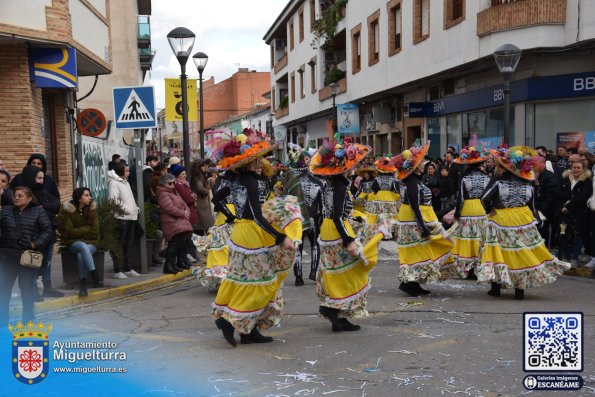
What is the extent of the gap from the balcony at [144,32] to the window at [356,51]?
1863cm

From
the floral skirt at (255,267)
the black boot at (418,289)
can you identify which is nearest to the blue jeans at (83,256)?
the floral skirt at (255,267)

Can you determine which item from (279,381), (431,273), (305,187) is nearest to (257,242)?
(279,381)

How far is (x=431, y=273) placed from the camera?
28.5 ft

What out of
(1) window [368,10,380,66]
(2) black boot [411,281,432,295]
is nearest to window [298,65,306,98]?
(1) window [368,10,380,66]

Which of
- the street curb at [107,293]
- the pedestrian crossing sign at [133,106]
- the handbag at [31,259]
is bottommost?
the street curb at [107,293]

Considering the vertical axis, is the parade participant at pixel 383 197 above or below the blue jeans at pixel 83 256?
above

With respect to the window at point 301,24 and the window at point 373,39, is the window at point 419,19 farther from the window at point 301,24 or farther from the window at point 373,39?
the window at point 301,24

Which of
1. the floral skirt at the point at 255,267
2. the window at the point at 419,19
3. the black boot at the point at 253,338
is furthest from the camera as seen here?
the window at the point at 419,19

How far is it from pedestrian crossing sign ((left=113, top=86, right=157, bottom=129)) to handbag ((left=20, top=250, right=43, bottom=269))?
3818 mm

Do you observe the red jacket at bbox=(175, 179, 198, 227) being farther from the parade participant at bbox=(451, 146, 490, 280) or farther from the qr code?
the qr code

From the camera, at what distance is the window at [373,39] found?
1060 inches

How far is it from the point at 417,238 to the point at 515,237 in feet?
4.08

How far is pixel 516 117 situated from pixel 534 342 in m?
14.2

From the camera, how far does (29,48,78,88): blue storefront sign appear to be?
13.0m
